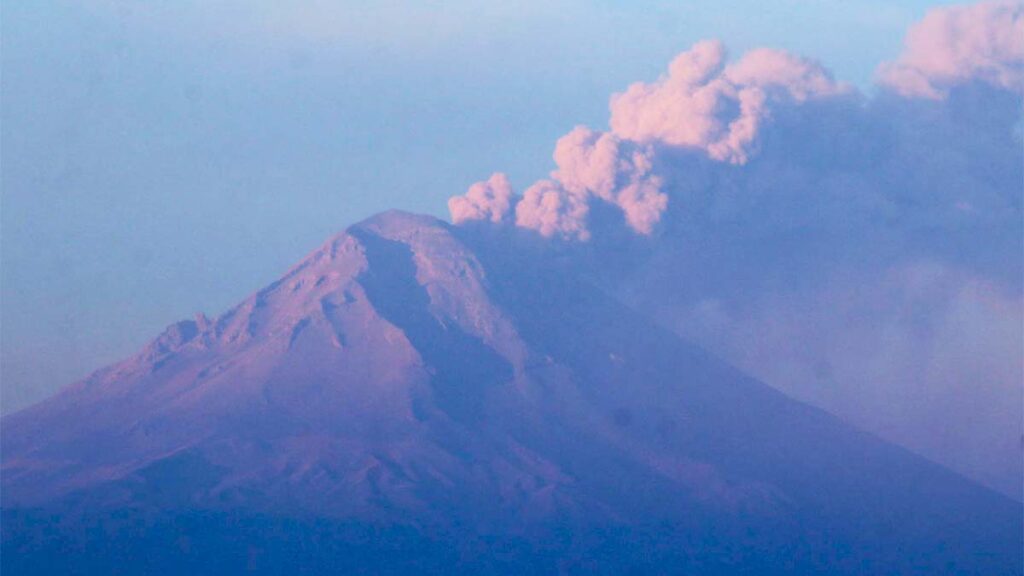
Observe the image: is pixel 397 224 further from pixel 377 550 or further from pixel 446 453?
pixel 377 550

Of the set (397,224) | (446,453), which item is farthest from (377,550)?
(397,224)

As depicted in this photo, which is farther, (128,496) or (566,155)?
(566,155)

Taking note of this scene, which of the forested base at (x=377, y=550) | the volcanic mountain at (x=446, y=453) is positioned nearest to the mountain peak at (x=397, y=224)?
the volcanic mountain at (x=446, y=453)

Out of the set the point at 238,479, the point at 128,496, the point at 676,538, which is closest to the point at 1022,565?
the point at 676,538

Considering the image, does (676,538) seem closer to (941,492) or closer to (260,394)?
(941,492)

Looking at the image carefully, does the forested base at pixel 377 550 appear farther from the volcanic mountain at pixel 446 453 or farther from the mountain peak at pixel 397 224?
the mountain peak at pixel 397 224

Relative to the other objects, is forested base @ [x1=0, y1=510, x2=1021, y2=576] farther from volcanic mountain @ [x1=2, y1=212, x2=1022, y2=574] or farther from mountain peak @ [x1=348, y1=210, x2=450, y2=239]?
mountain peak @ [x1=348, y1=210, x2=450, y2=239]

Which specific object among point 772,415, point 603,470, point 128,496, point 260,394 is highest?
point 772,415

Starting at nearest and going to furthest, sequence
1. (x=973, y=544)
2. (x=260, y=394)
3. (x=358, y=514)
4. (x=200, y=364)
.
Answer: (x=358, y=514), (x=973, y=544), (x=260, y=394), (x=200, y=364)
